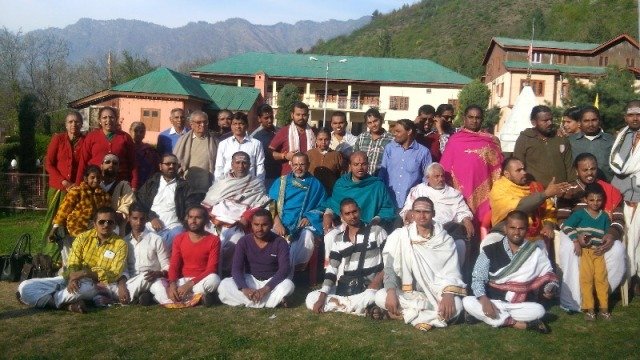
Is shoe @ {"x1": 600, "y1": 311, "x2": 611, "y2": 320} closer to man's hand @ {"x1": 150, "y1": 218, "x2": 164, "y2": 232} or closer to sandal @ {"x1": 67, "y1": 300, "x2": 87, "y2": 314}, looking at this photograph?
man's hand @ {"x1": 150, "y1": 218, "x2": 164, "y2": 232}

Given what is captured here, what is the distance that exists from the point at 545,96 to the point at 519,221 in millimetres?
39129

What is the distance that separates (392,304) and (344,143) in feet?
10.5

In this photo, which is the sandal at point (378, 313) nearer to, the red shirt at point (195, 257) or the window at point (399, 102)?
the red shirt at point (195, 257)

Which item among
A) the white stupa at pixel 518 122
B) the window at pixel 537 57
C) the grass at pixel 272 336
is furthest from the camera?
the window at pixel 537 57

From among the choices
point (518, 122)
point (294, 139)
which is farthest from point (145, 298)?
point (518, 122)

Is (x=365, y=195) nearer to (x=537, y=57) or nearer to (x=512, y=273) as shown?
(x=512, y=273)

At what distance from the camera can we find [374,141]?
802 cm

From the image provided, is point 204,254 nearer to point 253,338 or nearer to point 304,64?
point 253,338

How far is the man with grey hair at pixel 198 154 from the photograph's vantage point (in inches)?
318

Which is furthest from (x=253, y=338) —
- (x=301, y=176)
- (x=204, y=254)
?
(x=301, y=176)

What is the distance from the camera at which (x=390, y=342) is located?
5410mm

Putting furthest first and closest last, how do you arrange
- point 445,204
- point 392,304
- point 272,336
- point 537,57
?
point 537,57, point 445,204, point 392,304, point 272,336

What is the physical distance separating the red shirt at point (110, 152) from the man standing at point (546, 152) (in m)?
4.90

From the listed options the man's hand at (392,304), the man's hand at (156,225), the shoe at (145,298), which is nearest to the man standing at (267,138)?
the man's hand at (156,225)
